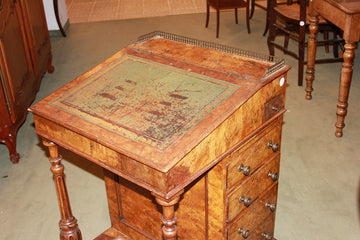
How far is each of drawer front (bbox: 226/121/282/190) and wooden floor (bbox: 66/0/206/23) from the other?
205 inches

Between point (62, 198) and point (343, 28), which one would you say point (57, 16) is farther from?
point (62, 198)

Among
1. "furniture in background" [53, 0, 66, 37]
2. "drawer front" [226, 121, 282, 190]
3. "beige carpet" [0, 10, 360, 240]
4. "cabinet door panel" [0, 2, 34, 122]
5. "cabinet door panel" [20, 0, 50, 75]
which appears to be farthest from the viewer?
"furniture in background" [53, 0, 66, 37]

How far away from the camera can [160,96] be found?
238 cm

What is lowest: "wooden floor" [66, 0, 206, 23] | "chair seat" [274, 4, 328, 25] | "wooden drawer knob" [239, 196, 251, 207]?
"wooden floor" [66, 0, 206, 23]

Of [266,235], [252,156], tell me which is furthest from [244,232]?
[252,156]

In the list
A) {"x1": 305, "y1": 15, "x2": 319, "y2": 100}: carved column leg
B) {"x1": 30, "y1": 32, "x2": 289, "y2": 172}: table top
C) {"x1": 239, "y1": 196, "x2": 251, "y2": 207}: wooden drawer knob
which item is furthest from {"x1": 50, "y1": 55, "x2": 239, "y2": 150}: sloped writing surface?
{"x1": 305, "y1": 15, "x2": 319, "y2": 100}: carved column leg

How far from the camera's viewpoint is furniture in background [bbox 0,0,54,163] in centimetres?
387

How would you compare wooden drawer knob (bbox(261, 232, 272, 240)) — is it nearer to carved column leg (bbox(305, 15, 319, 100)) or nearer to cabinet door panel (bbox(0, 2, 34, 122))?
carved column leg (bbox(305, 15, 319, 100))

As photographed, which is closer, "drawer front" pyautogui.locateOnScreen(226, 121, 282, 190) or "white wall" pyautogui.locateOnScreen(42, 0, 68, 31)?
"drawer front" pyautogui.locateOnScreen(226, 121, 282, 190)

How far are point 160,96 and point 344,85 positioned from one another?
2.13 m

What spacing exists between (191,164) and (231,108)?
342 mm

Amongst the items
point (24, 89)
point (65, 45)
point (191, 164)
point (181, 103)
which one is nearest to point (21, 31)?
point (24, 89)

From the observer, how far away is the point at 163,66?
2.66 metres

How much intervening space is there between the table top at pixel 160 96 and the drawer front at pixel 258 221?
27.5 inches
